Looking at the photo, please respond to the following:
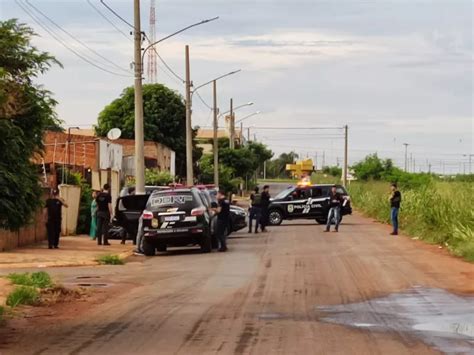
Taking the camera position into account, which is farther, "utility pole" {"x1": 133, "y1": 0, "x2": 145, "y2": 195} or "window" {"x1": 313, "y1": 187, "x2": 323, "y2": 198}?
"window" {"x1": 313, "y1": 187, "x2": 323, "y2": 198}

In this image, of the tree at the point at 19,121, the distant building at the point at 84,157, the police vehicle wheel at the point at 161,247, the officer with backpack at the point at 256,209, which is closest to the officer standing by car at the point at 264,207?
the officer with backpack at the point at 256,209

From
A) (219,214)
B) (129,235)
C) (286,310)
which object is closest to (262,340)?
(286,310)

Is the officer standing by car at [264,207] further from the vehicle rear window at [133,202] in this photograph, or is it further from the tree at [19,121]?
the tree at [19,121]

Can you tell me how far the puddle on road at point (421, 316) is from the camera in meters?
10.7

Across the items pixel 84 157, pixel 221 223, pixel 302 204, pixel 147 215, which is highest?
pixel 84 157

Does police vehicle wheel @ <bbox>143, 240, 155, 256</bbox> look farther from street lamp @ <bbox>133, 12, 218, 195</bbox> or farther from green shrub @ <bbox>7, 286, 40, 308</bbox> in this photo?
green shrub @ <bbox>7, 286, 40, 308</bbox>

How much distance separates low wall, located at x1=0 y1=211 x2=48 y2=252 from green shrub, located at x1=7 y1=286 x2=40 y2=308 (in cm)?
806

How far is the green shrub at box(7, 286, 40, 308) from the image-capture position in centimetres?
1405

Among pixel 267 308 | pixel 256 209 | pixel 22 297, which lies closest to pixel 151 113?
pixel 256 209

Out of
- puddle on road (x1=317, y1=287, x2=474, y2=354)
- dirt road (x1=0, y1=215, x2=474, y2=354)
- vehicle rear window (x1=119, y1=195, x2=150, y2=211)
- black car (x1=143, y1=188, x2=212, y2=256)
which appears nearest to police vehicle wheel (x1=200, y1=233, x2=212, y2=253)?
black car (x1=143, y1=188, x2=212, y2=256)

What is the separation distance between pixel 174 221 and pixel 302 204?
56.1ft

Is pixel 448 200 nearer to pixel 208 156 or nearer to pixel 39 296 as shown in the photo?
pixel 39 296

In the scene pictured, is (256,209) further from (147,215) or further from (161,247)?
(147,215)

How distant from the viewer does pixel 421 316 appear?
12.7m
